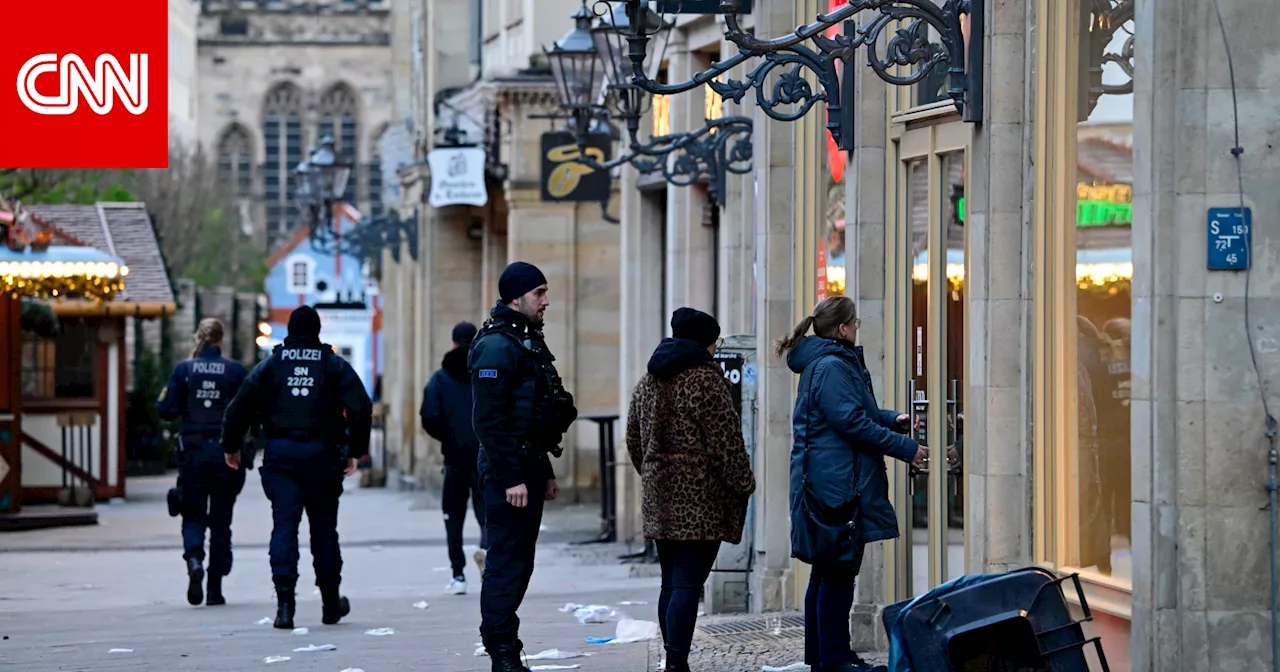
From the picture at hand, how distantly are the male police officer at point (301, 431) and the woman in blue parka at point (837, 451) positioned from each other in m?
3.96

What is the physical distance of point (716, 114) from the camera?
17.7 metres

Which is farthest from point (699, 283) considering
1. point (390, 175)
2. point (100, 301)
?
point (390, 175)

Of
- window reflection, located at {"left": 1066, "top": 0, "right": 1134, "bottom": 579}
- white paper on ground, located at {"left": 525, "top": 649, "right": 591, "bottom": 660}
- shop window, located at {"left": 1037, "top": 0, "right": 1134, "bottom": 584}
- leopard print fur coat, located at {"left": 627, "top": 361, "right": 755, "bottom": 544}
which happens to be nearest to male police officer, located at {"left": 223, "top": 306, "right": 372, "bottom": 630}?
white paper on ground, located at {"left": 525, "top": 649, "right": 591, "bottom": 660}

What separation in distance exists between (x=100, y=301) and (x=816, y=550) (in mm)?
18719

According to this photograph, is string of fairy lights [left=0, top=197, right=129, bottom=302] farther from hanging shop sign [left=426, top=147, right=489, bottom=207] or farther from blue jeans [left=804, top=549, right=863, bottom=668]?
blue jeans [left=804, top=549, right=863, bottom=668]

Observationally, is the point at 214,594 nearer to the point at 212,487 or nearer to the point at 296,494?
the point at 212,487

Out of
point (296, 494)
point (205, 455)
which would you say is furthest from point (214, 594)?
point (296, 494)

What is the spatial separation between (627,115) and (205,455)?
3629 mm

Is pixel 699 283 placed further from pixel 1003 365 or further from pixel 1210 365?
pixel 1210 365

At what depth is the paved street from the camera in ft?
39.3

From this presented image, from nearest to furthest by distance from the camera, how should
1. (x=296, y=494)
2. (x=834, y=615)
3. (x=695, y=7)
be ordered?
(x=834, y=615), (x=695, y=7), (x=296, y=494)

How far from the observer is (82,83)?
18.6 metres

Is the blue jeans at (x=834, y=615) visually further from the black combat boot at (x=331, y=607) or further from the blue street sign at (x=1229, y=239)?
the black combat boot at (x=331, y=607)

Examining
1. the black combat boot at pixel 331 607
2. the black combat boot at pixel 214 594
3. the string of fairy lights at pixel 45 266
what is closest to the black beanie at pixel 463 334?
the black combat boot at pixel 214 594
